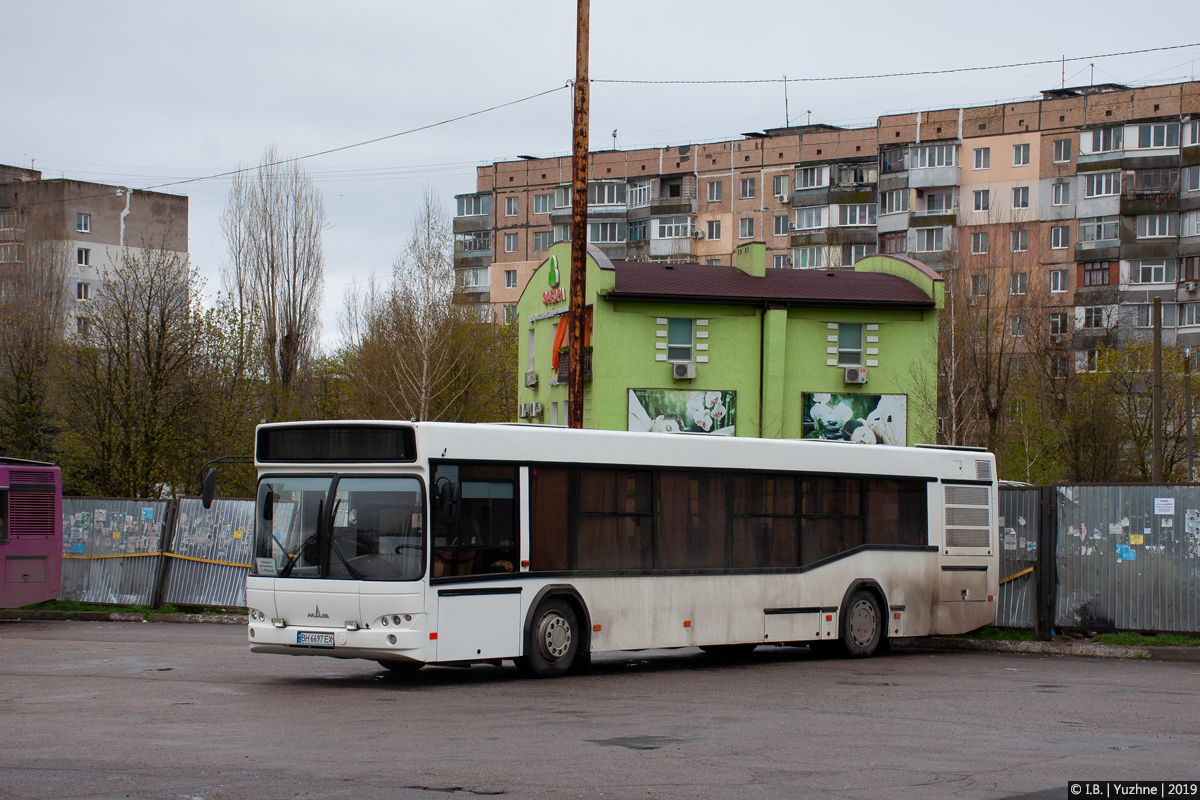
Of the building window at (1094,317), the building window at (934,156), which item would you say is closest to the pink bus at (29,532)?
the building window at (1094,317)

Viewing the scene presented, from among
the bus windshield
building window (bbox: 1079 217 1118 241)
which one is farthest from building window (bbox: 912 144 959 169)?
the bus windshield

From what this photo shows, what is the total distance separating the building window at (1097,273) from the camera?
7306 cm

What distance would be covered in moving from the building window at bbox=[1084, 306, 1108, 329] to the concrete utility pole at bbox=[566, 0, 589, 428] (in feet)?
187

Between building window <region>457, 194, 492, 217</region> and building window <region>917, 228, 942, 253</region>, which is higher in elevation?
building window <region>457, 194, 492, 217</region>

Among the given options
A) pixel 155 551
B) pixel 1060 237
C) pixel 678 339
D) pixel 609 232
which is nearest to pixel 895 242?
pixel 1060 237

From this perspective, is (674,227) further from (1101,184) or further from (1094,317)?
(1094,317)

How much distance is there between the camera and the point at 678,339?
44688 millimetres

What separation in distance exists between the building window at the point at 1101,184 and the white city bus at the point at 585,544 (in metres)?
60.0

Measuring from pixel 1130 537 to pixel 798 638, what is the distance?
18.1 feet

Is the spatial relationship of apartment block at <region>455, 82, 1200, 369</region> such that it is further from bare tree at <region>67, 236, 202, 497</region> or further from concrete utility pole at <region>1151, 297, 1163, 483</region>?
bare tree at <region>67, 236, 202, 497</region>

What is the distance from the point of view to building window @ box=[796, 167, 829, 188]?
82.8 meters

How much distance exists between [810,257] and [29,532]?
62985 mm

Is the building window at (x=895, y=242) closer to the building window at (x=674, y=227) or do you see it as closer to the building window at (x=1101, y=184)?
the building window at (x=1101, y=184)

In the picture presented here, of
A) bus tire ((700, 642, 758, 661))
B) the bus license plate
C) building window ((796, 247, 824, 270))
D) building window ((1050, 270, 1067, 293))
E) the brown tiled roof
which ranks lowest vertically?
bus tire ((700, 642, 758, 661))
